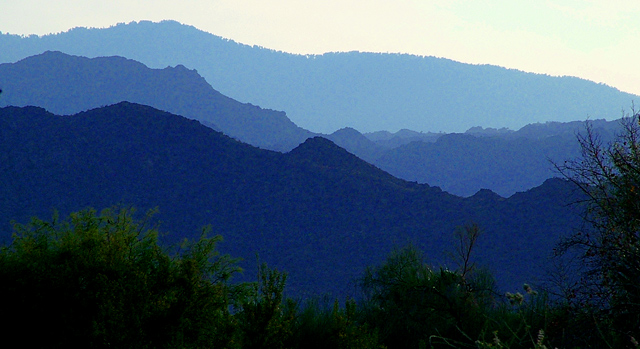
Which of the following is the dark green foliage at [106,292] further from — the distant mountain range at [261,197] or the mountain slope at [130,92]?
the mountain slope at [130,92]

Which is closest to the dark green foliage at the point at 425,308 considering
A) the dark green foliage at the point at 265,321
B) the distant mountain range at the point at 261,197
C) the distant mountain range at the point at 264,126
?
the dark green foliage at the point at 265,321

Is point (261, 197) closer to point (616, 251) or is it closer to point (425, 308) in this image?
point (425, 308)

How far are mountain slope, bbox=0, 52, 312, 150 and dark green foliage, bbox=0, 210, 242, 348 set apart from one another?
128189 millimetres

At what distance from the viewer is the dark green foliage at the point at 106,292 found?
6215 millimetres

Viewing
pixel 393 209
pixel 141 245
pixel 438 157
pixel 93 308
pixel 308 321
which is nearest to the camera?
pixel 93 308

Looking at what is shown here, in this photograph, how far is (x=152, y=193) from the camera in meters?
66.4

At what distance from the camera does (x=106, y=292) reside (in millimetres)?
6160

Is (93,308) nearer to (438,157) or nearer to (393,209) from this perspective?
(393,209)

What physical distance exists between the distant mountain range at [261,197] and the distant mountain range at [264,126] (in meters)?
58.8

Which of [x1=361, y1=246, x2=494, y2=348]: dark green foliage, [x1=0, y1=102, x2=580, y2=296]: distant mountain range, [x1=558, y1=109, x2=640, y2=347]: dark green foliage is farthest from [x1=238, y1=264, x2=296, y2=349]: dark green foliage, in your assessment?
[x1=0, y1=102, x2=580, y2=296]: distant mountain range

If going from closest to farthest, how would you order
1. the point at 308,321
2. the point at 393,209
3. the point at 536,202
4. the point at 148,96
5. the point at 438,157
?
the point at 308,321 < the point at 536,202 < the point at 393,209 < the point at 438,157 < the point at 148,96

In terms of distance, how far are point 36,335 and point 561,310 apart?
756 cm

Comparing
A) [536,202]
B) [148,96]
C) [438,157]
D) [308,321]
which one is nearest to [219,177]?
[536,202]

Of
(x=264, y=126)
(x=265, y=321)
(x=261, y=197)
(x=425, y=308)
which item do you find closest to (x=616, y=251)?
(x=425, y=308)
